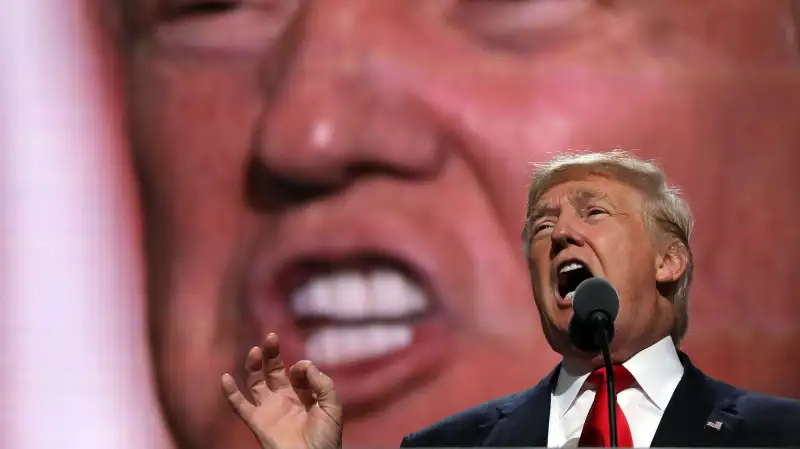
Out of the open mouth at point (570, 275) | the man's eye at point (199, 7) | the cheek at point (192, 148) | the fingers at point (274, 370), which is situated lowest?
the fingers at point (274, 370)

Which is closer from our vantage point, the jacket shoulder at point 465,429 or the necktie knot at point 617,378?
the necktie knot at point 617,378

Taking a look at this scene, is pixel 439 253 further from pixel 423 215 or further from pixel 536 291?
pixel 536 291

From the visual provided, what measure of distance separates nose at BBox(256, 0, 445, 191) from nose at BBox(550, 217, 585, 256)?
1.76 feet

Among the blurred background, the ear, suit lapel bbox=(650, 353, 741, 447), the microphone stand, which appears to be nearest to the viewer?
the microphone stand

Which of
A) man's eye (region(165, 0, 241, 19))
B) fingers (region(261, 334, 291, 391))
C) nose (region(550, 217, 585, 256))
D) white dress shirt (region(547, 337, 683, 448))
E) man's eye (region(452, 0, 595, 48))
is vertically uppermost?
man's eye (region(165, 0, 241, 19))

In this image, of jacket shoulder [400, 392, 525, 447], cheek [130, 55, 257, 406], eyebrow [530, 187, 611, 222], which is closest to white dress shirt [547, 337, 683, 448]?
jacket shoulder [400, 392, 525, 447]

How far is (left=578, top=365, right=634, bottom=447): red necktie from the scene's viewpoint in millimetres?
1465

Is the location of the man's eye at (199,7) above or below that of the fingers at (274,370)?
above

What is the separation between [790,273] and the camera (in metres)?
2.01

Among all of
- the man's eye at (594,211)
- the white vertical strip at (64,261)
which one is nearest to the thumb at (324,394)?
the man's eye at (594,211)

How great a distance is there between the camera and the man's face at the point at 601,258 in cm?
152

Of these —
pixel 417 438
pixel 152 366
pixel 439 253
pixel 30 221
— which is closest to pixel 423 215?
pixel 439 253

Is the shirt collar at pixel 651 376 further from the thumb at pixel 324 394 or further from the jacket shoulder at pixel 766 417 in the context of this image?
the thumb at pixel 324 394

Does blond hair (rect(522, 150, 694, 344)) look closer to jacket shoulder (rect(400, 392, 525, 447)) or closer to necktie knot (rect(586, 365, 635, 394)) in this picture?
necktie knot (rect(586, 365, 635, 394))
